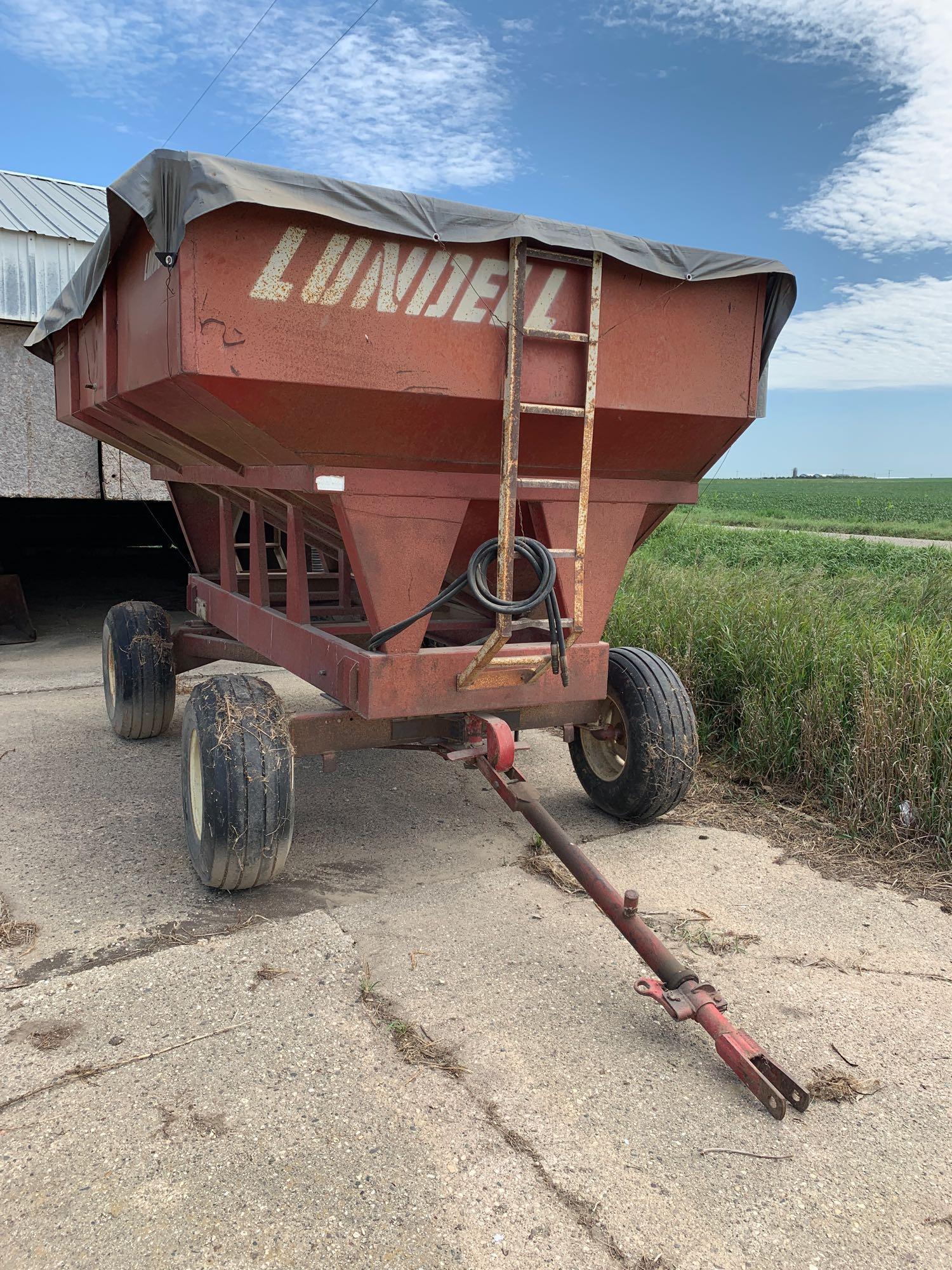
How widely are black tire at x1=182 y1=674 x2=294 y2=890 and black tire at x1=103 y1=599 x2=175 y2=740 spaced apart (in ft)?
6.44

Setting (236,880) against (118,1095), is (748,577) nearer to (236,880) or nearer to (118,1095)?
(236,880)

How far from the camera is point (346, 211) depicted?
2830 millimetres

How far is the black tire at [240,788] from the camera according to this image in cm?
319

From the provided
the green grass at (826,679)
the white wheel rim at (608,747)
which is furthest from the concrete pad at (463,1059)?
the green grass at (826,679)

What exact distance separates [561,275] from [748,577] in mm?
4430

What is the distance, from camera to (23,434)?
8234mm

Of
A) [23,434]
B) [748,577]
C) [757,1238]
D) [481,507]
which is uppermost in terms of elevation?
[23,434]

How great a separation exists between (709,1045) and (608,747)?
5.85ft

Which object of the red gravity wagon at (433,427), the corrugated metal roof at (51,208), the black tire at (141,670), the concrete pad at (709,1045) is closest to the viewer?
the concrete pad at (709,1045)

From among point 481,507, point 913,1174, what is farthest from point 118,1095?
point 481,507

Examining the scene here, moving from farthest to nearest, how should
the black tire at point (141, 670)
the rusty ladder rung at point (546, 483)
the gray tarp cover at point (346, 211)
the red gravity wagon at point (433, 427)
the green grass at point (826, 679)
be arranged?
the black tire at point (141, 670) < the green grass at point (826, 679) < the rusty ladder rung at point (546, 483) < the red gravity wagon at point (433, 427) < the gray tarp cover at point (346, 211)

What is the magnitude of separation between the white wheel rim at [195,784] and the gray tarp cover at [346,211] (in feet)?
5.56

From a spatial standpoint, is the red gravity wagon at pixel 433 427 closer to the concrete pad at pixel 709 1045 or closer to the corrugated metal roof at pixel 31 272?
the concrete pad at pixel 709 1045

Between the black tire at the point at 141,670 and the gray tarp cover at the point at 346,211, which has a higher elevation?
the gray tarp cover at the point at 346,211
